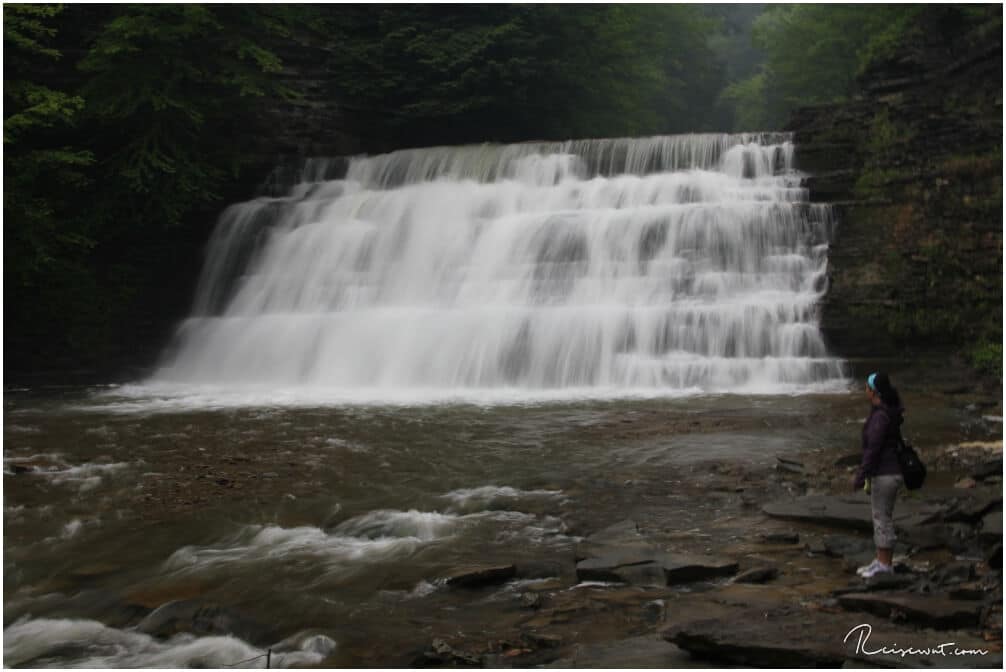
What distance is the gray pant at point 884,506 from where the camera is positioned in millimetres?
5574

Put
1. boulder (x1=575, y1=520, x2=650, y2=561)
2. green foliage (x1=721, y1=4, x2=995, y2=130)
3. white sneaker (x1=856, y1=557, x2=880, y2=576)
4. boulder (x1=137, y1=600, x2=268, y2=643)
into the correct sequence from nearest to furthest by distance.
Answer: boulder (x1=137, y1=600, x2=268, y2=643), white sneaker (x1=856, y1=557, x2=880, y2=576), boulder (x1=575, y1=520, x2=650, y2=561), green foliage (x1=721, y1=4, x2=995, y2=130)

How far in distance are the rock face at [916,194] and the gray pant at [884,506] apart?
11.0 m

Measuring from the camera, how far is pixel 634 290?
1812 centimetres

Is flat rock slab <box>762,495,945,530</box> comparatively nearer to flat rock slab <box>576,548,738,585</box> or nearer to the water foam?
flat rock slab <box>576,548,738,585</box>

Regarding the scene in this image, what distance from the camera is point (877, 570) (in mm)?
5473

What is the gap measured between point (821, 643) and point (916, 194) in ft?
52.2

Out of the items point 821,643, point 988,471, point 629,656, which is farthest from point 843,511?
point 629,656

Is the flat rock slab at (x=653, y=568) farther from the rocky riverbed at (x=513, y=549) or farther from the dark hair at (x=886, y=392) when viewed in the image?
the dark hair at (x=886, y=392)

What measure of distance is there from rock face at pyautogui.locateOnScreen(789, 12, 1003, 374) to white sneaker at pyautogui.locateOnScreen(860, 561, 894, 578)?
1123 centimetres

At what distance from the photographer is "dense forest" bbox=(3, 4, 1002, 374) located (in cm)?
2141

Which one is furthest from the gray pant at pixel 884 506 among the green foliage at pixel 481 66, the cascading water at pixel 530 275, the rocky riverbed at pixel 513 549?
the green foliage at pixel 481 66

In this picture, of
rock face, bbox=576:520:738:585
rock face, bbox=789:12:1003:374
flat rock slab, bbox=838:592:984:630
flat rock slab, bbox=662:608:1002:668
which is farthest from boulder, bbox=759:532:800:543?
rock face, bbox=789:12:1003:374

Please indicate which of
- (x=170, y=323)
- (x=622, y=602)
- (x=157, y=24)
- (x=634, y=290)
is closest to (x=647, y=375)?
(x=634, y=290)

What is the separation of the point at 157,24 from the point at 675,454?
19032 mm
